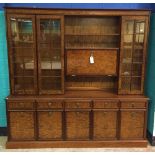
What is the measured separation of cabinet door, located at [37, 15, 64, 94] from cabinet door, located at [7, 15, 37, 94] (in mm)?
104

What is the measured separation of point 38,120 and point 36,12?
1.63m

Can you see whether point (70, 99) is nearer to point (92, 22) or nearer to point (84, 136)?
point (84, 136)

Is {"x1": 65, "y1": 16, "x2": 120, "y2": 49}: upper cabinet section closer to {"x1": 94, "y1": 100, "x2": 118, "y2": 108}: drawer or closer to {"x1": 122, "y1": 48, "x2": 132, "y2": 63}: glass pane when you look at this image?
{"x1": 122, "y1": 48, "x2": 132, "y2": 63}: glass pane

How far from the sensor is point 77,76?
150 inches

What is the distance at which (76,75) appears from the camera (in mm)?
3594

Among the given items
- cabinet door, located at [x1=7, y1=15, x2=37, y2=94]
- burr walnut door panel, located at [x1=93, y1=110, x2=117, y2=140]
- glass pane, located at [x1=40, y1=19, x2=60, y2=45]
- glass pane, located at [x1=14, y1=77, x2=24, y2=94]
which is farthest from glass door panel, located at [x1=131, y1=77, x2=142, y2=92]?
glass pane, located at [x1=14, y1=77, x2=24, y2=94]

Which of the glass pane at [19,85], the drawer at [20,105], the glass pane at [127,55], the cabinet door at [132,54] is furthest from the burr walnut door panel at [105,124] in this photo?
the glass pane at [19,85]

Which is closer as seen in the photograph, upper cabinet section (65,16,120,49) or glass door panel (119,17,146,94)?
glass door panel (119,17,146,94)

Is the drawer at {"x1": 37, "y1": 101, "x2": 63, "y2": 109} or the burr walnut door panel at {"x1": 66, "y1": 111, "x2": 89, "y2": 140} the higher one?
the drawer at {"x1": 37, "y1": 101, "x2": 63, "y2": 109}

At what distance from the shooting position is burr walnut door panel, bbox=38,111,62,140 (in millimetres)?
3475

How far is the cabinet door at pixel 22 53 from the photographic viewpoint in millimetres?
3316

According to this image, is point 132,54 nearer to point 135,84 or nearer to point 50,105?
point 135,84

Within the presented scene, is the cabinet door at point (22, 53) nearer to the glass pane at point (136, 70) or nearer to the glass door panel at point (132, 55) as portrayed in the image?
the glass door panel at point (132, 55)

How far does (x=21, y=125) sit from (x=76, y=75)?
1.16 meters
